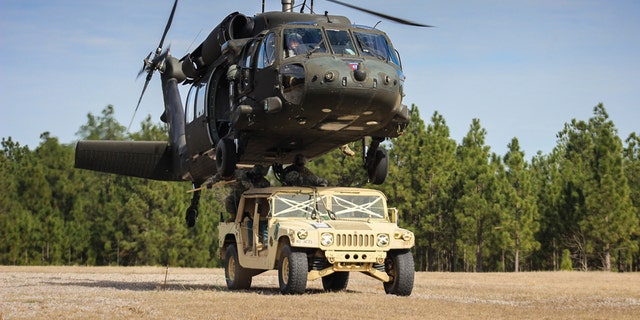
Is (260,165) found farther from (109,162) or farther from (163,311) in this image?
(163,311)

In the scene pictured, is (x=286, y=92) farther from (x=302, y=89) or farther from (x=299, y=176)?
(x=299, y=176)

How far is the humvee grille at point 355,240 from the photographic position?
14633 millimetres

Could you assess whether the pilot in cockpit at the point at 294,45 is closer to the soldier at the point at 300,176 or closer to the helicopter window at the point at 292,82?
the helicopter window at the point at 292,82

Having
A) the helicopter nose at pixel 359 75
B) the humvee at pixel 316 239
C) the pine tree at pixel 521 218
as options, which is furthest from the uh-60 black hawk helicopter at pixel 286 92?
the pine tree at pixel 521 218

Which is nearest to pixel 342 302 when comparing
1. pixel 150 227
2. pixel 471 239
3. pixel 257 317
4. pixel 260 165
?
pixel 257 317

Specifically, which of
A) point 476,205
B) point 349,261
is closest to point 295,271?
point 349,261

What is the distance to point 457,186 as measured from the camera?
1989 inches

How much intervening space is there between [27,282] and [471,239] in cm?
3351

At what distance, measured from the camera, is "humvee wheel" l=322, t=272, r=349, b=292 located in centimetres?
1702

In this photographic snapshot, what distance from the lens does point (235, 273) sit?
672 inches

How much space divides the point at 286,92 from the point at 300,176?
2.97 m

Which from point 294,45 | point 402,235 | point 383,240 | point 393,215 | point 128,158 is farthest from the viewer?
point 128,158

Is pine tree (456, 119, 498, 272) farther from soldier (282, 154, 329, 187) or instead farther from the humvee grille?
the humvee grille

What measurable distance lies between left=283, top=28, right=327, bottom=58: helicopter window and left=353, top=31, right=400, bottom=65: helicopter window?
30.8 inches
